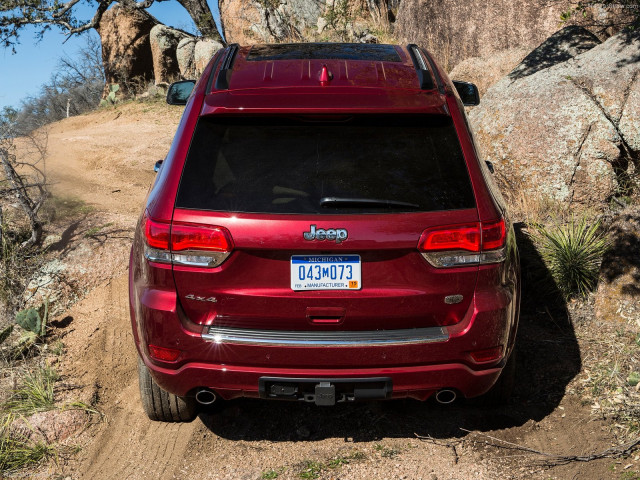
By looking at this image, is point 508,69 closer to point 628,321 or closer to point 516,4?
point 516,4

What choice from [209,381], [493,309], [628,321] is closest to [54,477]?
[209,381]

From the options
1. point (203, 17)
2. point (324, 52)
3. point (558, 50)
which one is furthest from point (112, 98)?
point (324, 52)

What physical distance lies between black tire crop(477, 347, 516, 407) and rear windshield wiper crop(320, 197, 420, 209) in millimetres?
1297

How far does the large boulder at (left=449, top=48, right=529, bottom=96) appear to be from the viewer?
891 centimetres

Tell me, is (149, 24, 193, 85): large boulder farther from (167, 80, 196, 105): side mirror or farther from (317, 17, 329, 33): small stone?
(167, 80, 196, 105): side mirror

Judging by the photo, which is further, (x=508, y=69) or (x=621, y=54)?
(x=508, y=69)

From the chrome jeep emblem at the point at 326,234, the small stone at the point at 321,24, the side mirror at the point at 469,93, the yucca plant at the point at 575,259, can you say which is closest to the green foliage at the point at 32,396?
the chrome jeep emblem at the point at 326,234

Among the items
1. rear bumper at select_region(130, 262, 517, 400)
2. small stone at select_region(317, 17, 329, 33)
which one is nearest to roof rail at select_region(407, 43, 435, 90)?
rear bumper at select_region(130, 262, 517, 400)

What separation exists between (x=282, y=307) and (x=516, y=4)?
8.48m

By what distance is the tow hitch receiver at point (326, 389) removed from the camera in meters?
2.94

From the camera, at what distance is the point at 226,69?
10.9 ft

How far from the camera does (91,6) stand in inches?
729

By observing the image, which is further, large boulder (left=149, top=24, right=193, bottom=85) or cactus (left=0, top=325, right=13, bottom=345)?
large boulder (left=149, top=24, right=193, bottom=85)

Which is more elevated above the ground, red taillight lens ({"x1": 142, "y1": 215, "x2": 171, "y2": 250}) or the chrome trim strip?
red taillight lens ({"x1": 142, "y1": 215, "x2": 171, "y2": 250})
